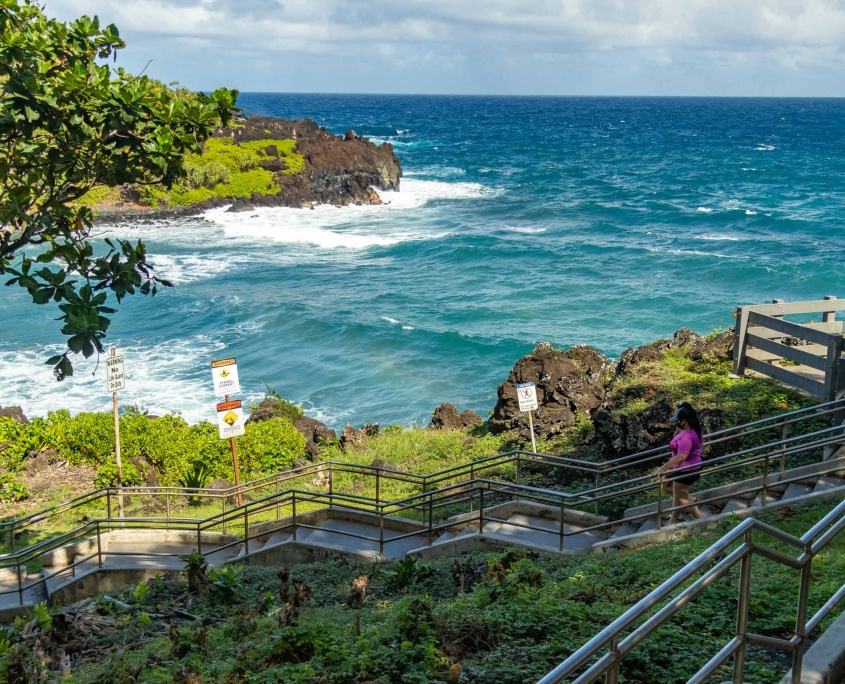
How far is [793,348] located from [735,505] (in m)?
4.59

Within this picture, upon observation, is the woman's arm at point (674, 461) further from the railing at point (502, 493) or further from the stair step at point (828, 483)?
the stair step at point (828, 483)

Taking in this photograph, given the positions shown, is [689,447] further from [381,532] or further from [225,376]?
[225,376]

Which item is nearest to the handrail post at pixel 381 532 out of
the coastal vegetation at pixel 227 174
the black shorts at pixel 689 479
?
the black shorts at pixel 689 479

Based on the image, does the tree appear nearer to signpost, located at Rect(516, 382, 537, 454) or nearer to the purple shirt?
the purple shirt

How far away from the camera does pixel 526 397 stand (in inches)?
564

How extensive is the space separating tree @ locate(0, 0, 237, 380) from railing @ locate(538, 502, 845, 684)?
4508 millimetres

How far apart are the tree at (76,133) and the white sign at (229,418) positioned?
6339 millimetres

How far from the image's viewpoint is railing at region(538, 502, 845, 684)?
3334 mm

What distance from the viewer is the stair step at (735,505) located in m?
9.93

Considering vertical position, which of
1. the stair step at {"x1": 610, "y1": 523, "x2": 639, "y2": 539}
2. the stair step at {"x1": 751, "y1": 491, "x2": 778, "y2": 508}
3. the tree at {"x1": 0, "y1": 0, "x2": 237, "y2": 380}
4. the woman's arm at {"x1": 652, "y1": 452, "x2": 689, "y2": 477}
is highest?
the tree at {"x1": 0, "y1": 0, "x2": 237, "y2": 380}

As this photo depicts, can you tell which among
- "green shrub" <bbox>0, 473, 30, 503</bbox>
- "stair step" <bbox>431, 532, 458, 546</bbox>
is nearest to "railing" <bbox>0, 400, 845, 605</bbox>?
"stair step" <bbox>431, 532, 458, 546</bbox>

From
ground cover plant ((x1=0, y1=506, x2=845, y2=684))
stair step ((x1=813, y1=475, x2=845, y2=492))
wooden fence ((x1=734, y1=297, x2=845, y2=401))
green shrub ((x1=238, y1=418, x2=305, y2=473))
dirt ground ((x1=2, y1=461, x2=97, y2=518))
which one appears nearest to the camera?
ground cover plant ((x1=0, y1=506, x2=845, y2=684))

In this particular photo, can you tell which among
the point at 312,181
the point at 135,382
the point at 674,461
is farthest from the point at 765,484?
the point at 312,181

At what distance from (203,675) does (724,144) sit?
11449 centimetres
